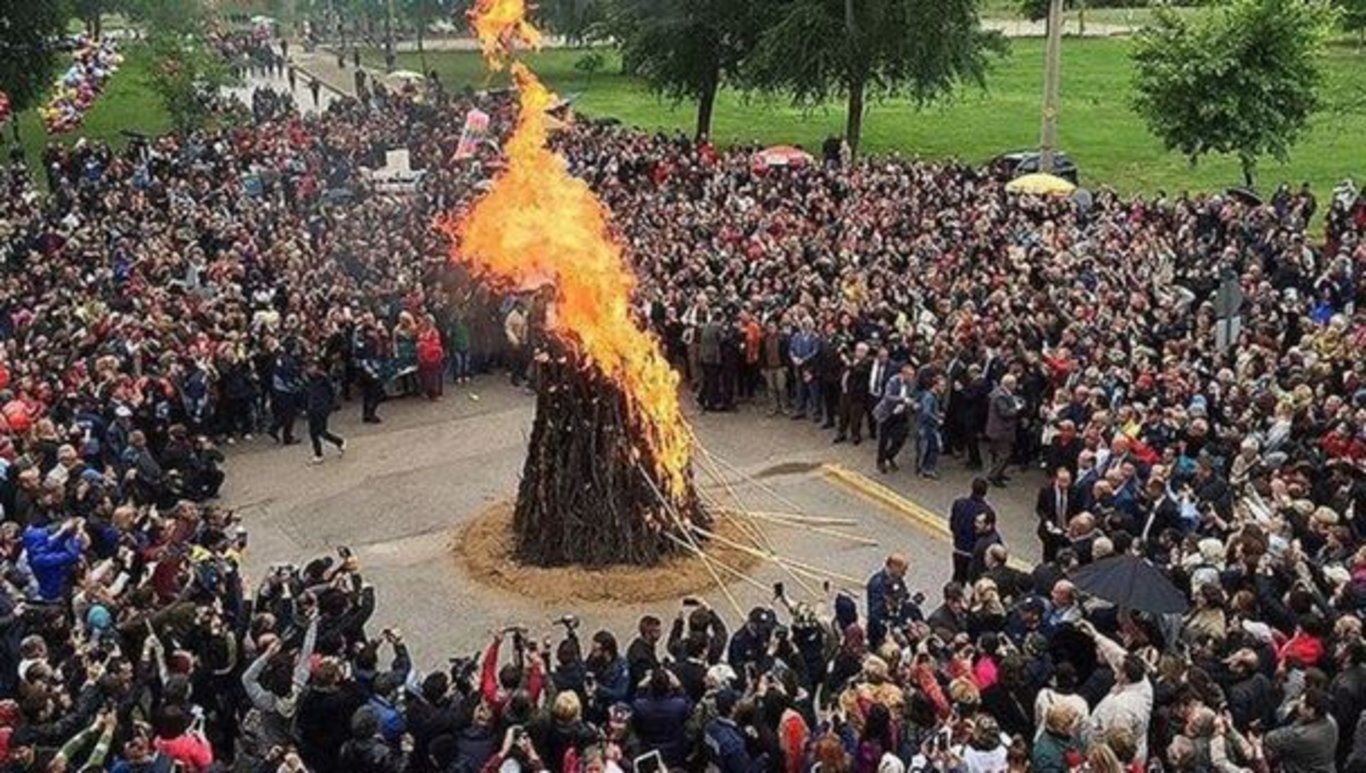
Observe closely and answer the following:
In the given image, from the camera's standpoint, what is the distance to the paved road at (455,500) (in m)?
15.1

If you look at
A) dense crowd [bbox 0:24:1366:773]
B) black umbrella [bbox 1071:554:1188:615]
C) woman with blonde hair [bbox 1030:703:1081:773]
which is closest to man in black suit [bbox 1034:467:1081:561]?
dense crowd [bbox 0:24:1366:773]

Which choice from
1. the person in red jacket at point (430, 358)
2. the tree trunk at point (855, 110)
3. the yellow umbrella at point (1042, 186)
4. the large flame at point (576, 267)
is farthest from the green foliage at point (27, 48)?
the large flame at point (576, 267)

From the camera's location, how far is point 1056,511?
14.8m

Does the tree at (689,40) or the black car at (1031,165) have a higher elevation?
the tree at (689,40)

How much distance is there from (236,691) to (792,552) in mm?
6688

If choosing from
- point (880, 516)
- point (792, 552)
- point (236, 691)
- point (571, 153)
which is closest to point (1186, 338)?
point (880, 516)

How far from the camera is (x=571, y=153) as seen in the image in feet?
109

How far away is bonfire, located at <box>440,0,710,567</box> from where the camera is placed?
15219 mm

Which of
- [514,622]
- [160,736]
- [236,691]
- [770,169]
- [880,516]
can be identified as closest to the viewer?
[160,736]

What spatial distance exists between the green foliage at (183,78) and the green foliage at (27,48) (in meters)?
2.93

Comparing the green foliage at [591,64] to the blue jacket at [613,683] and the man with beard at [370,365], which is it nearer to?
the man with beard at [370,365]

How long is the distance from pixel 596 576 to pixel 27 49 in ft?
114

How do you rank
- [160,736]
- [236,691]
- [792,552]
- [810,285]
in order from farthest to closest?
1. [810,285]
2. [792,552]
3. [236,691]
4. [160,736]

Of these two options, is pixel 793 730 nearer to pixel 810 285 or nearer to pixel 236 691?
pixel 236 691
